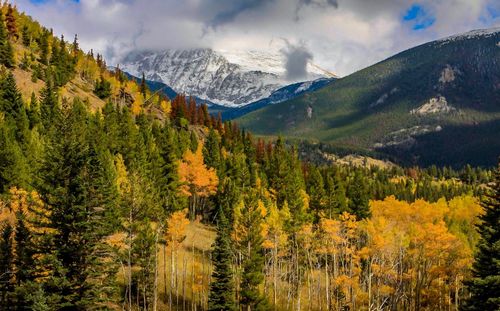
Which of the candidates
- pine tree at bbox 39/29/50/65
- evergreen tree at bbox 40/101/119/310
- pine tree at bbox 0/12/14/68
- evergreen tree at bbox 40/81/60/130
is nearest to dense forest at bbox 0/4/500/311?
evergreen tree at bbox 40/101/119/310

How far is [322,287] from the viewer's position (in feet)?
257

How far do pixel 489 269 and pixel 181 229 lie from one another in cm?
3634

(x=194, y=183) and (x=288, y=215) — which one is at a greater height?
(x=194, y=183)

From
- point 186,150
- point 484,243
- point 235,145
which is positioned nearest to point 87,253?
point 484,243

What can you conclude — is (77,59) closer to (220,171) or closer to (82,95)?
(82,95)

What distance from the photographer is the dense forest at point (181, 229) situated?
3303cm

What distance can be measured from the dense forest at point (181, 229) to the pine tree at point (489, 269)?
11 centimetres

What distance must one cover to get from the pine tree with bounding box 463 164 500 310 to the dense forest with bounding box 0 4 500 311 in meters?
0.11

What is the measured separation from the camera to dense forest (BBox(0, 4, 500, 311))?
108 ft

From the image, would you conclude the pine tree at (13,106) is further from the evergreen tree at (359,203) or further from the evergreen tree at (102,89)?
the evergreen tree at (359,203)

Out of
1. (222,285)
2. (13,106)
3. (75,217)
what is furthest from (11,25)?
(75,217)

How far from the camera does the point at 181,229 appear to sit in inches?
2443

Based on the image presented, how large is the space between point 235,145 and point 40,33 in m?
75.9

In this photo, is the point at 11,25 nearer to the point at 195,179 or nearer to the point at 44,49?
the point at 44,49
